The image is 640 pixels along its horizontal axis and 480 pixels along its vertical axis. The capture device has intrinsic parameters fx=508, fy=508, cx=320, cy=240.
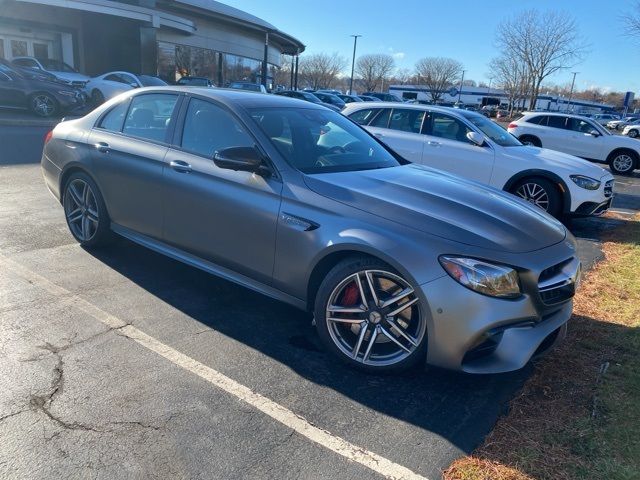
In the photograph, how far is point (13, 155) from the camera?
9891 mm

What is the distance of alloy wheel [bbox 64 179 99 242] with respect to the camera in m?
4.92

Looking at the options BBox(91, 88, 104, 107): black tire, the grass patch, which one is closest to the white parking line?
the grass patch

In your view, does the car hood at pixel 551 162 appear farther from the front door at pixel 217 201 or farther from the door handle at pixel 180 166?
the door handle at pixel 180 166

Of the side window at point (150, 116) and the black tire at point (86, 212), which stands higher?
the side window at point (150, 116)

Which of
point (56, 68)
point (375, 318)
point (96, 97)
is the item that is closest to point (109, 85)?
point (96, 97)

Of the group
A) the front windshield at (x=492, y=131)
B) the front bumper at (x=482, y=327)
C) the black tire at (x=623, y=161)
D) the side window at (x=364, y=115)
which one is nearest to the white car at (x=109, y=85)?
the side window at (x=364, y=115)

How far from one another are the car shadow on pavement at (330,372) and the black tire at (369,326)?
0.12 m

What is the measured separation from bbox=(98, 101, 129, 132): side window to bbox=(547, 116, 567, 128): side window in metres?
13.7

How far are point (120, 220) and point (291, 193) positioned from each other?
2.04 m

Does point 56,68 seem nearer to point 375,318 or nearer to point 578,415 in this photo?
point 375,318

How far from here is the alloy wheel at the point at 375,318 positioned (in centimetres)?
299

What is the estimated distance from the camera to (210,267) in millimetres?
3943

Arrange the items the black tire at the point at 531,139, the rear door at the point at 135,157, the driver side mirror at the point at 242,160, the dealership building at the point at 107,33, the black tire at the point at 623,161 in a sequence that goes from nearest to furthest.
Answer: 1. the driver side mirror at the point at 242,160
2. the rear door at the point at 135,157
3. the black tire at the point at 623,161
4. the black tire at the point at 531,139
5. the dealership building at the point at 107,33

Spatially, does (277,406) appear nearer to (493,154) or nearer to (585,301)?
(585,301)
